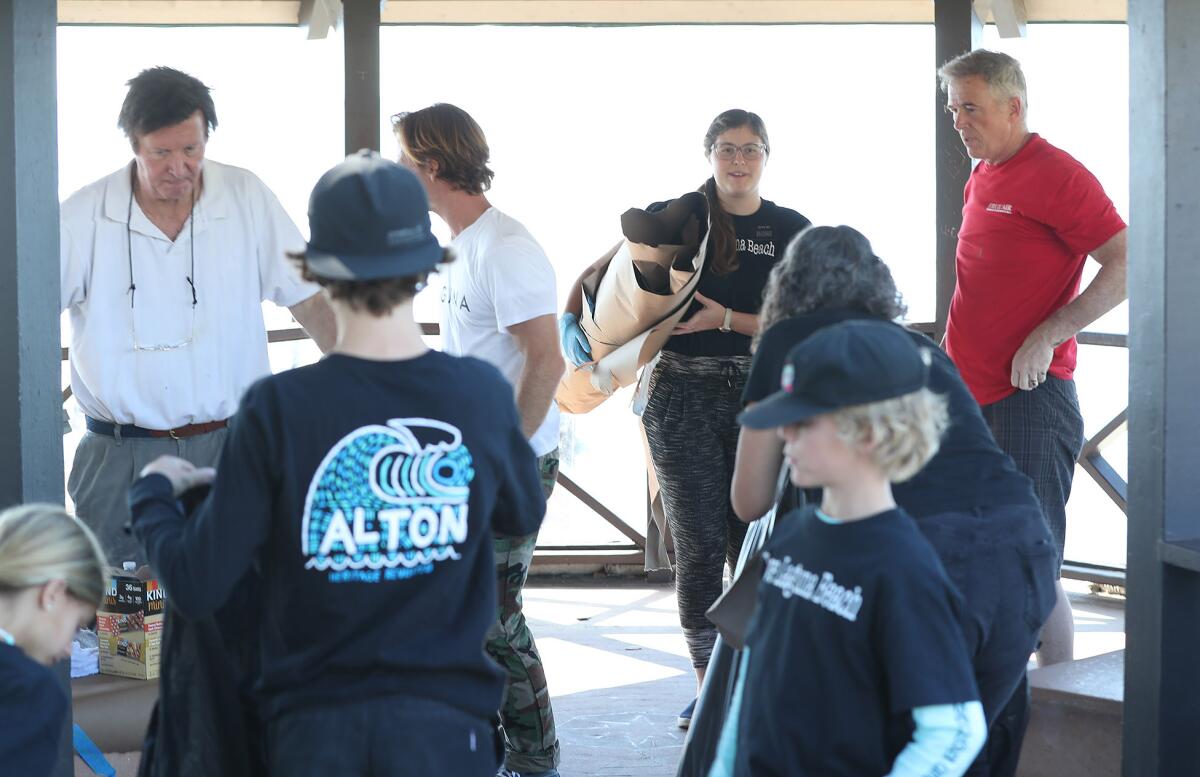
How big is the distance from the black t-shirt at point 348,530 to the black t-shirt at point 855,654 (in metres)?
0.38

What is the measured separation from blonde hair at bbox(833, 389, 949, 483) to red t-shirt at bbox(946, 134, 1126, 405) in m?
1.84

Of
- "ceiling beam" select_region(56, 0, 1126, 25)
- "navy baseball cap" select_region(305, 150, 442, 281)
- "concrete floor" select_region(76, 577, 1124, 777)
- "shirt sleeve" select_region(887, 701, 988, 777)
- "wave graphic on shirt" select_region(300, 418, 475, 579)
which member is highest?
"ceiling beam" select_region(56, 0, 1126, 25)

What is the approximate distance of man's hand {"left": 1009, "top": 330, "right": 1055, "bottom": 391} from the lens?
3.33m

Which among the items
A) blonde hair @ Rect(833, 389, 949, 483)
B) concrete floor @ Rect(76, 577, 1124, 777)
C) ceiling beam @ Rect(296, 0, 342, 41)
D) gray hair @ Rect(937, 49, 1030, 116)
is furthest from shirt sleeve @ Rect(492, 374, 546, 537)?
ceiling beam @ Rect(296, 0, 342, 41)

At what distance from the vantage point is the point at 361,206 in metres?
1.65

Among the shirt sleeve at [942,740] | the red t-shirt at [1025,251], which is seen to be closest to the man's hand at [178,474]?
the shirt sleeve at [942,740]

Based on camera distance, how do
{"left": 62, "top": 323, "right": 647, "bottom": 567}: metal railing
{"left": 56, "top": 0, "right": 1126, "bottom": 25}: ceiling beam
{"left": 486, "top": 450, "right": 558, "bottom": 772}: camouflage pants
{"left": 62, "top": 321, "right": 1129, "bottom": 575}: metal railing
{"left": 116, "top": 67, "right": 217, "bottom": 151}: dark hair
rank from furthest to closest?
{"left": 62, "top": 323, "right": 647, "bottom": 567}: metal railing < {"left": 56, "top": 0, "right": 1126, "bottom": 25}: ceiling beam < {"left": 62, "top": 321, "right": 1129, "bottom": 575}: metal railing < {"left": 486, "top": 450, "right": 558, "bottom": 772}: camouflage pants < {"left": 116, "top": 67, "right": 217, "bottom": 151}: dark hair

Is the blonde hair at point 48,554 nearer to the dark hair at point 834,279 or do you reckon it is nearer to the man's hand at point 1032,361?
the dark hair at point 834,279

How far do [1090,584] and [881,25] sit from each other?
2473 millimetres

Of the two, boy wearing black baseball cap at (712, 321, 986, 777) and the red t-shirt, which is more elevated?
the red t-shirt

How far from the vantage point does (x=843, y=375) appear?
5.43ft

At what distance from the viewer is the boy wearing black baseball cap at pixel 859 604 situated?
1602 millimetres

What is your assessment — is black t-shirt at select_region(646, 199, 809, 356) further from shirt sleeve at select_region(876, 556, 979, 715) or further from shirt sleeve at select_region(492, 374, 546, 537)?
shirt sleeve at select_region(876, 556, 979, 715)

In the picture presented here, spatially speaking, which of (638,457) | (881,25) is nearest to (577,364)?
(881,25)
